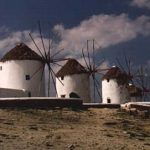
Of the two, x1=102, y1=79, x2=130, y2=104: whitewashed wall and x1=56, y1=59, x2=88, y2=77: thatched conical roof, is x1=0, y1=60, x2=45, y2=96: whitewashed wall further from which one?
x1=102, y1=79, x2=130, y2=104: whitewashed wall

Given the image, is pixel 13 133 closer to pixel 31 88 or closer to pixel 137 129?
pixel 137 129

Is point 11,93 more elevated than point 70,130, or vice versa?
point 11,93

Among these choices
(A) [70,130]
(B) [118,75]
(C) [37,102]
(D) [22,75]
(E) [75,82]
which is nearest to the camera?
(A) [70,130]

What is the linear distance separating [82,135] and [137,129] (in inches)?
226

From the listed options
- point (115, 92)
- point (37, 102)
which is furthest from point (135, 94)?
point (37, 102)

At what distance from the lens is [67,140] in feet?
60.3

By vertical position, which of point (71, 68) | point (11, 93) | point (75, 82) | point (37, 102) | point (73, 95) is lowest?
point (37, 102)

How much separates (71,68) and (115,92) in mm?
6986

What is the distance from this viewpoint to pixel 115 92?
5222cm

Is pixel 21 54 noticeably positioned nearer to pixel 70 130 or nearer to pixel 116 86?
pixel 116 86

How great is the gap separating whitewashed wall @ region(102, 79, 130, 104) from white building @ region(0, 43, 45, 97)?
1318 centimetres

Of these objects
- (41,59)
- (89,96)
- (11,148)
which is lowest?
(11,148)

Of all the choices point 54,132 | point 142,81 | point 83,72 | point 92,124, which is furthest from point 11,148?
point 142,81

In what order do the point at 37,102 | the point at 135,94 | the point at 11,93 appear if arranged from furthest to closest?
the point at 135,94
the point at 11,93
the point at 37,102
